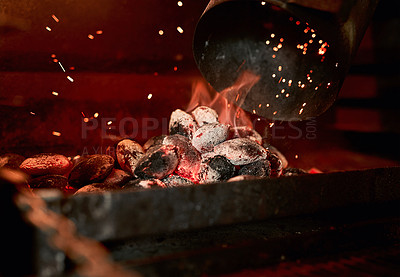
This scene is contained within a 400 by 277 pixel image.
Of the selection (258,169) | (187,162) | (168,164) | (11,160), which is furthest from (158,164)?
(11,160)

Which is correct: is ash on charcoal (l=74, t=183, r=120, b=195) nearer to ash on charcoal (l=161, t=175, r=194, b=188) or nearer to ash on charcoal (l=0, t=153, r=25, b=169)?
ash on charcoal (l=161, t=175, r=194, b=188)

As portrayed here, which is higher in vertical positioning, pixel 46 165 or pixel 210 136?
pixel 210 136

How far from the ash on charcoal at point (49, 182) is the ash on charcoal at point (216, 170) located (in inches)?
23.7

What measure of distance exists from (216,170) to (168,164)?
0.19 meters

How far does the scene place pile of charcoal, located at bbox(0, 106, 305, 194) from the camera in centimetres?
139

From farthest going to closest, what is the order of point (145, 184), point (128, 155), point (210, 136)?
point (128, 155) < point (210, 136) < point (145, 184)

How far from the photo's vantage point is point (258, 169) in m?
1.46

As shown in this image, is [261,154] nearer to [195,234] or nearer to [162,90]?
[195,234]

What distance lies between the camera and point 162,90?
6.66 feet

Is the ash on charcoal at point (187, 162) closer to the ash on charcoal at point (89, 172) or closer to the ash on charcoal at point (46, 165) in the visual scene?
the ash on charcoal at point (89, 172)

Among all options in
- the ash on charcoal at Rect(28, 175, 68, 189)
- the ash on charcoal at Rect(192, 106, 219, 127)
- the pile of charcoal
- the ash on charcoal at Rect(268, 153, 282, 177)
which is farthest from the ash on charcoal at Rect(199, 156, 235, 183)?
the ash on charcoal at Rect(28, 175, 68, 189)

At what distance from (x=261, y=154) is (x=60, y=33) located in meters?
1.15

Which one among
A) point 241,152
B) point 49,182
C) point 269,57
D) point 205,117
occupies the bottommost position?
point 49,182

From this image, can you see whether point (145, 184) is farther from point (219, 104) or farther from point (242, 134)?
point (219, 104)
